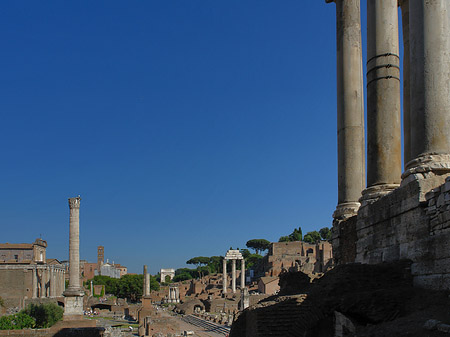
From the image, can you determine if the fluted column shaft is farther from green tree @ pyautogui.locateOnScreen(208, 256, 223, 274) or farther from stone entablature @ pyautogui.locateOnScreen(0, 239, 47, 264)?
green tree @ pyautogui.locateOnScreen(208, 256, 223, 274)

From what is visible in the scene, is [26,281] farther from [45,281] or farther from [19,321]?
[19,321]

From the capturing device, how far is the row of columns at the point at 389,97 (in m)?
6.68

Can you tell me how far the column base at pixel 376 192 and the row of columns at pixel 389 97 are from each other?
16 mm

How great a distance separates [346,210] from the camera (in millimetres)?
9805

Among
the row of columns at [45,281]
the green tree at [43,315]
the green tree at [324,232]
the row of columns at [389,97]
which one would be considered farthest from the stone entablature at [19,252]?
the row of columns at [389,97]

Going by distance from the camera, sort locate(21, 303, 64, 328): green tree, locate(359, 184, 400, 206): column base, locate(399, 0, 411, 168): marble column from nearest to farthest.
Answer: locate(359, 184, 400, 206): column base → locate(399, 0, 411, 168): marble column → locate(21, 303, 64, 328): green tree

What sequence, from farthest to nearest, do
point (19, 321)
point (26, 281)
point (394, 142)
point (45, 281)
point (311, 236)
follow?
1. point (311, 236)
2. point (45, 281)
3. point (26, 281)
4. point (19, 321)
5. point (394, 142)

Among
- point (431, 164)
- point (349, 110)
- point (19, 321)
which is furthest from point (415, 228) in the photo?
point (19, 321)

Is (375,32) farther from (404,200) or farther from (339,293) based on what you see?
(339,293)

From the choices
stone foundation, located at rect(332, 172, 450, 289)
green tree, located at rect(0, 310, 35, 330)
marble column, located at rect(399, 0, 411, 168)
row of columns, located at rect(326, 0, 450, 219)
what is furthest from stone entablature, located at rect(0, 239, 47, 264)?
stone foundation, located at rect(332, 172, 450, 289)

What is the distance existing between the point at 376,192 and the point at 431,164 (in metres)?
1.84

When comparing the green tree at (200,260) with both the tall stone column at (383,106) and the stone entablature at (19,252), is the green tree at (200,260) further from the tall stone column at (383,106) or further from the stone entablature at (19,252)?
the tall stone column at (383,106)

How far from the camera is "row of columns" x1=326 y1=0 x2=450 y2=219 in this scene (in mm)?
6684

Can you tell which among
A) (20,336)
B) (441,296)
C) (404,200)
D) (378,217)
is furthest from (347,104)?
(20,336)
